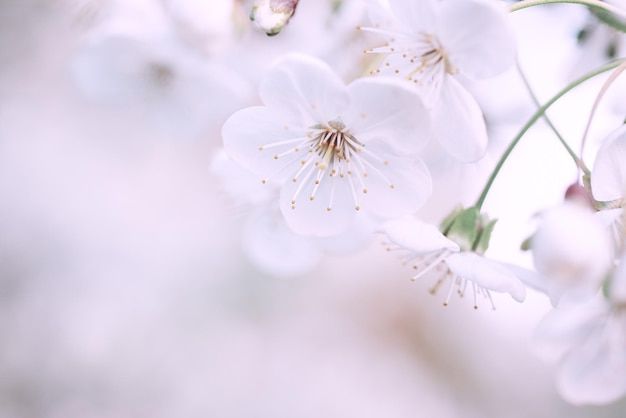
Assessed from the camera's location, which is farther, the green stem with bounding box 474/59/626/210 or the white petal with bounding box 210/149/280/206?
the white petal with bounding box 210/149/280/206

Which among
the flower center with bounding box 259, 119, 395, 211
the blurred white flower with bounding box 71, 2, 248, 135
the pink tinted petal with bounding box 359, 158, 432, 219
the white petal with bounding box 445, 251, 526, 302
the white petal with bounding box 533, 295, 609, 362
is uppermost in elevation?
the blurred white flower with bounding box 71, 2, 248, 135

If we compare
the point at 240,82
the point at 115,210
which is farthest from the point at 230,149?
the point at 115,210

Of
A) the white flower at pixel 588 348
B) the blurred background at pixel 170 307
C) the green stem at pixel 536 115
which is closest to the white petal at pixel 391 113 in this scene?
the green stem at pixel 536 115

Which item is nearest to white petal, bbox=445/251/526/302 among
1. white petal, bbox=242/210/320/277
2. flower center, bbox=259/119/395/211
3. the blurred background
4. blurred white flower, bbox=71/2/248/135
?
flower center, bbox=259/119/395/211

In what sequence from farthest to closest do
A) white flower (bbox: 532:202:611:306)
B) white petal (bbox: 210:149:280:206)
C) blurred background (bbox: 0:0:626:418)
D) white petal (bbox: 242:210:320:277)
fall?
blurred background (bbox: 0:0:626:418), white petal (bbox: 242:210:320:277), white petal (bbox: 210:149:280:206), white flower (bbox: 532:202:611:306)

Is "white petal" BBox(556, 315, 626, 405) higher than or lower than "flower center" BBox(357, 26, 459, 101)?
lower

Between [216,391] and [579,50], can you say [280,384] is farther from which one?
[579,50]

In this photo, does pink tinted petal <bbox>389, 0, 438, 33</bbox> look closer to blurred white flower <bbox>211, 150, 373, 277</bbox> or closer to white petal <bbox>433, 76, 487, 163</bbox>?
white petal <bbox>433, 76, 487, 163</bbox>
